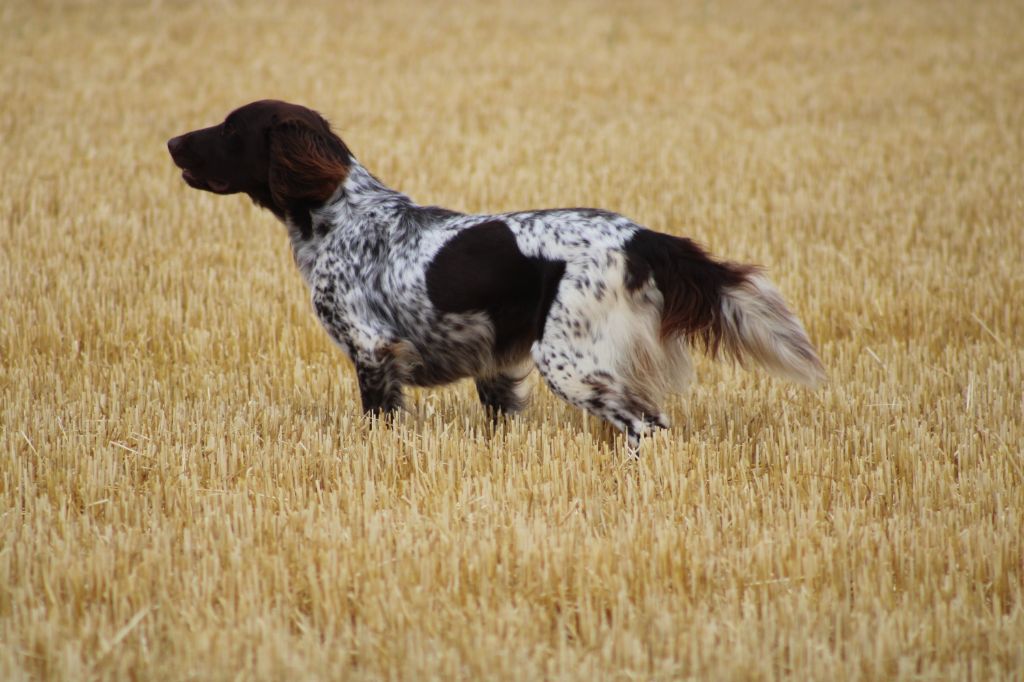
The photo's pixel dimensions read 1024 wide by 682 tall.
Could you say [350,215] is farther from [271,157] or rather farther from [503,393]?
[503,393]

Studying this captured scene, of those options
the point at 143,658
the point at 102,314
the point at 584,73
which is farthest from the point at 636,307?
the point at 584,73

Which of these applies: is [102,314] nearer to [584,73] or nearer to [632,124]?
[632,124]

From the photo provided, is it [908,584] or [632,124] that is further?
[632,124]

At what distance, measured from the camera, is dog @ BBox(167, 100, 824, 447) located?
12.5 feet

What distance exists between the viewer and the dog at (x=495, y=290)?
3.81 metres

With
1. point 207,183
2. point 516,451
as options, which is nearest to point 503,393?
point 516,451

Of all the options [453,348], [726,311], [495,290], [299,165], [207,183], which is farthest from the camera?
[207,183]

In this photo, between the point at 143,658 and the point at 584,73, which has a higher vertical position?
the point at 584,73

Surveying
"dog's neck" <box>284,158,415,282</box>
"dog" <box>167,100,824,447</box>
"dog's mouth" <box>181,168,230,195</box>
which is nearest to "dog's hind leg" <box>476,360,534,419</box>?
"dog" <box>167,100,824,447</box>

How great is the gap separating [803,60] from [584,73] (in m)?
2.90

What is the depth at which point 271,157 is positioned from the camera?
4.31 metres

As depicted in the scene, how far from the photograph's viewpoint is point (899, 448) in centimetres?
383

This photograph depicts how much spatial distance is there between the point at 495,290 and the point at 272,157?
1063 millimetres

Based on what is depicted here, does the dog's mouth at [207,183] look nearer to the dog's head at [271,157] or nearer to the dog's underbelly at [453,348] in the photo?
the dog's head at [271,157]
